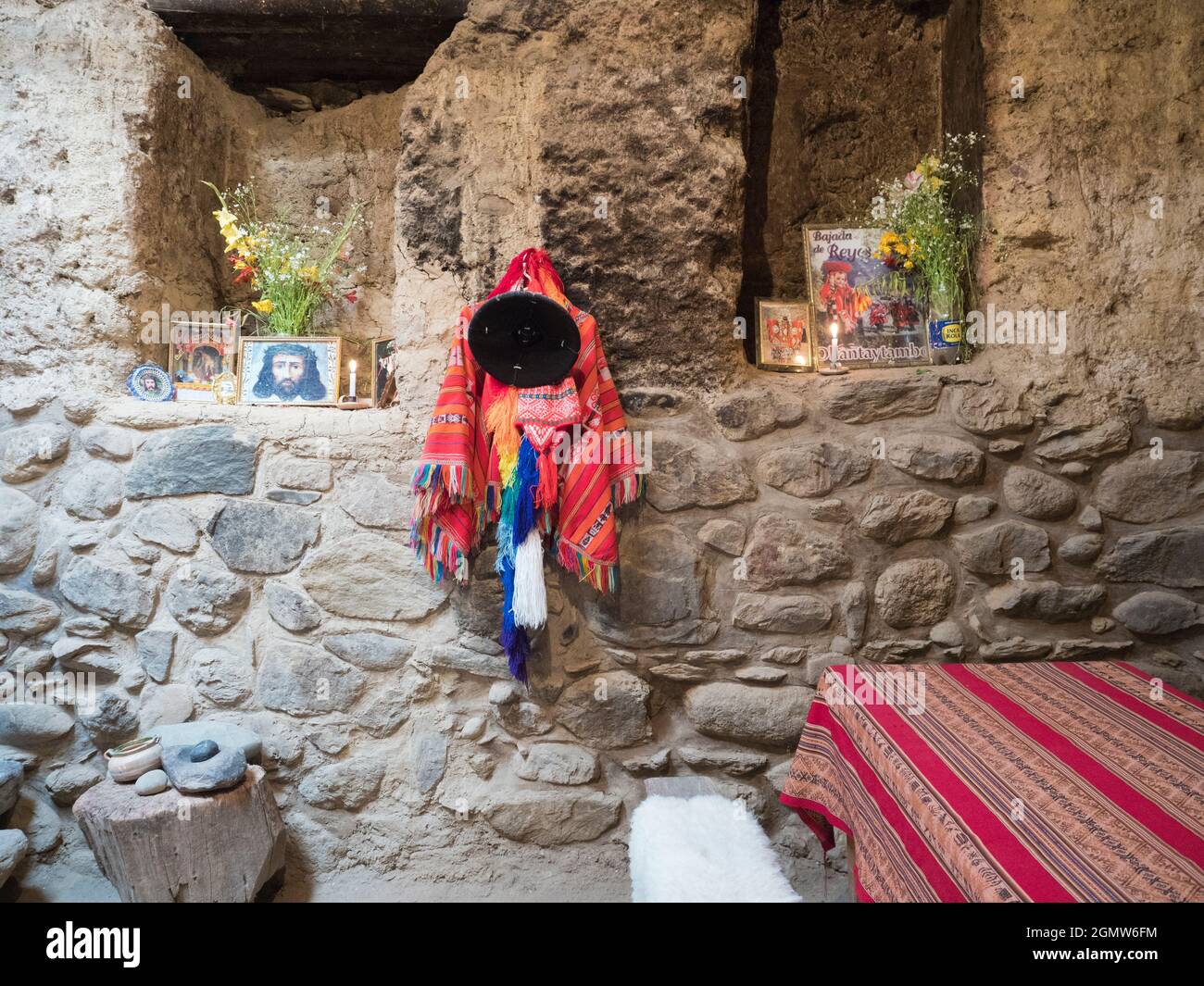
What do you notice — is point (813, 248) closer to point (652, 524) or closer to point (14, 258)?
point (652, 524)

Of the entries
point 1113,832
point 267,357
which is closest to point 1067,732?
point 1113,832

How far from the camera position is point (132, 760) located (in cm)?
182

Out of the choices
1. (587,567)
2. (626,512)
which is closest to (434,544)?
(587,567)

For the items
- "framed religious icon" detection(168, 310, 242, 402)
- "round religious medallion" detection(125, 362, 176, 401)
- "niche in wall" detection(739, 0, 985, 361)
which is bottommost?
"round religious medallion" detection(125, 362, 176, 401)

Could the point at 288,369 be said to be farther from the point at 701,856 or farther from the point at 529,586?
the point at 701,856

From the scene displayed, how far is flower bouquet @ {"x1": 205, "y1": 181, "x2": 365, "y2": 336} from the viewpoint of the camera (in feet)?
7.66

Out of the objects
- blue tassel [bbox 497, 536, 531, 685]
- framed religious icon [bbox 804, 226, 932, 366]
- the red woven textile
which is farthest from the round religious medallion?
framed religious icon [bbox 804, 226, 932, 366]

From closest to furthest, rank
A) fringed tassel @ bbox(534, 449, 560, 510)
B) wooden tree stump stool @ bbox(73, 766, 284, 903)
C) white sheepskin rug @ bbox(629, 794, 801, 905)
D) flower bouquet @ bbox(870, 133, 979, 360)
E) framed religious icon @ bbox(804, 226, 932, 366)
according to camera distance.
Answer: white sheepskin rug @ bbox(629, 794, 801, 905), wooden tree stump stool @ bbox(73, 766, 284, 903), fringed tassel @ bbox(534, 449, 560, 510), flower bouquet @ bbox(870, 133, 979, 360), framed religious icon @ bbox(804, 226, 932, 366)

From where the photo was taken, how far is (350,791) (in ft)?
6.61

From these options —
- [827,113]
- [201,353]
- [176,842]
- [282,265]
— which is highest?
[827,113]

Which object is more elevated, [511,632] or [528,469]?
[528,469]

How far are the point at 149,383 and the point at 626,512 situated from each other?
60.4 inches

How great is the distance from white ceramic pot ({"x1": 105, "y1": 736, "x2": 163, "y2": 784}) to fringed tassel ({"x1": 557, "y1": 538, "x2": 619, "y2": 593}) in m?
1.16

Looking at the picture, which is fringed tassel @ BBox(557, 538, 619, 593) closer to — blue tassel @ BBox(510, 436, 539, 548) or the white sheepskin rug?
blue tassel @ BBox(510, 436, 539, 548)
